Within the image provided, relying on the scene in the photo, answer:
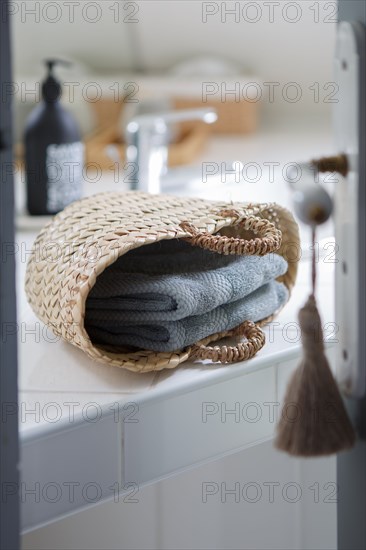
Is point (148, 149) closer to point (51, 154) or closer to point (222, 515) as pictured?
point (51, 154)

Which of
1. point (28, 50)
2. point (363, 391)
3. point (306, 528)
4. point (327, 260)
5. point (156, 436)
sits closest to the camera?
point (363, 391)

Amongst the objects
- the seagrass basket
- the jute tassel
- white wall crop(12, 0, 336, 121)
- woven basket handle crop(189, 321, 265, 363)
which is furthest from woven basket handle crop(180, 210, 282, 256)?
white wall crop(12, 0, 336, 121)

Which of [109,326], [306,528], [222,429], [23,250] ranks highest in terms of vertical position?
[23,250]

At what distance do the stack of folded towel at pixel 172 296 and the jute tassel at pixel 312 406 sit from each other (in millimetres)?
220

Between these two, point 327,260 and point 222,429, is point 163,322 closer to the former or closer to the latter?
point 222,429

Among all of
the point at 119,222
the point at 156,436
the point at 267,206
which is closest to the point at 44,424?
the point at 156,436

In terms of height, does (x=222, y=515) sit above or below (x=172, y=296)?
below

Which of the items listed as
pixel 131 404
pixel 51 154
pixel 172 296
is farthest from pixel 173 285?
pixel 51 154

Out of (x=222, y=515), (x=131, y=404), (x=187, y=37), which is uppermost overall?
(x=187, y=37)

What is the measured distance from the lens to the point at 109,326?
104 centimetres

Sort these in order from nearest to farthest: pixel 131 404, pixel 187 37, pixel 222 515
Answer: pixel 131 404
pixel 222 515
pixel 187 37

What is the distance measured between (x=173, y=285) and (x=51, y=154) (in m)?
0.82

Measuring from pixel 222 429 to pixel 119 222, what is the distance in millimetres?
258

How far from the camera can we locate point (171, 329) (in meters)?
1.01
